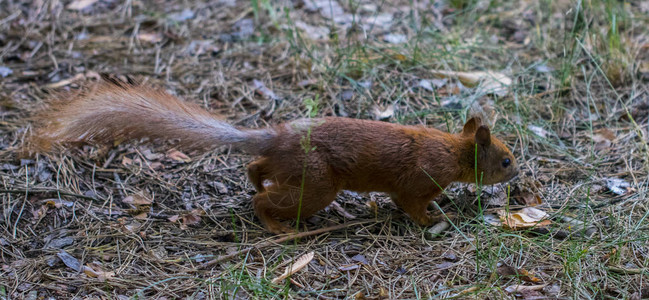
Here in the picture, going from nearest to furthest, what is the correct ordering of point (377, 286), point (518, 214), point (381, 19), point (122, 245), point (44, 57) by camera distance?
point (377, 286) < point (122, 245) < point (518, 214) < point (44, 57) < point (381, 19)

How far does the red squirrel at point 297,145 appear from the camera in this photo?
3.30m

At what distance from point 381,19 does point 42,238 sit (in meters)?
3.72

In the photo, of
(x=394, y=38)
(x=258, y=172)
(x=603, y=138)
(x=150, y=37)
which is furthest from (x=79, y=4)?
(x=603, y=138)

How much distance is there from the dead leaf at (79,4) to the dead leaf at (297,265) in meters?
4.13

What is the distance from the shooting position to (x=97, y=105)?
3.31m

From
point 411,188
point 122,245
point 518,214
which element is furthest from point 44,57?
point 518,214

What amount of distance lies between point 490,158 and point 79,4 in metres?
4.47

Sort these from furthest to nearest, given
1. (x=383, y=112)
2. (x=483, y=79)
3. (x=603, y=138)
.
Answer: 1. (x=483, y=79)
2. (x=383, y=112)
3. (x=603, y=138)

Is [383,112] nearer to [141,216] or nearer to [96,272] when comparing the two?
[141,216]

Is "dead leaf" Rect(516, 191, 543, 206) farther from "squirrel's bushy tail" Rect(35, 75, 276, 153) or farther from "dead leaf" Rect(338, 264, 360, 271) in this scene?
"squirrel's bushy tail" Rect(35, 75, 276, 153)

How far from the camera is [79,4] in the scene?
6223 mm

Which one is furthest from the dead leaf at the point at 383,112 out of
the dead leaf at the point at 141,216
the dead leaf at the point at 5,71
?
the dead leaf at the point at 5,71

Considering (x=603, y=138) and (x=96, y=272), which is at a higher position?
(x=603, y=138)

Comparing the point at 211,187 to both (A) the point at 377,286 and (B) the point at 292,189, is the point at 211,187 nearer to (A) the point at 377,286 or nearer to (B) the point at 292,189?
(B) the point at 292,189
